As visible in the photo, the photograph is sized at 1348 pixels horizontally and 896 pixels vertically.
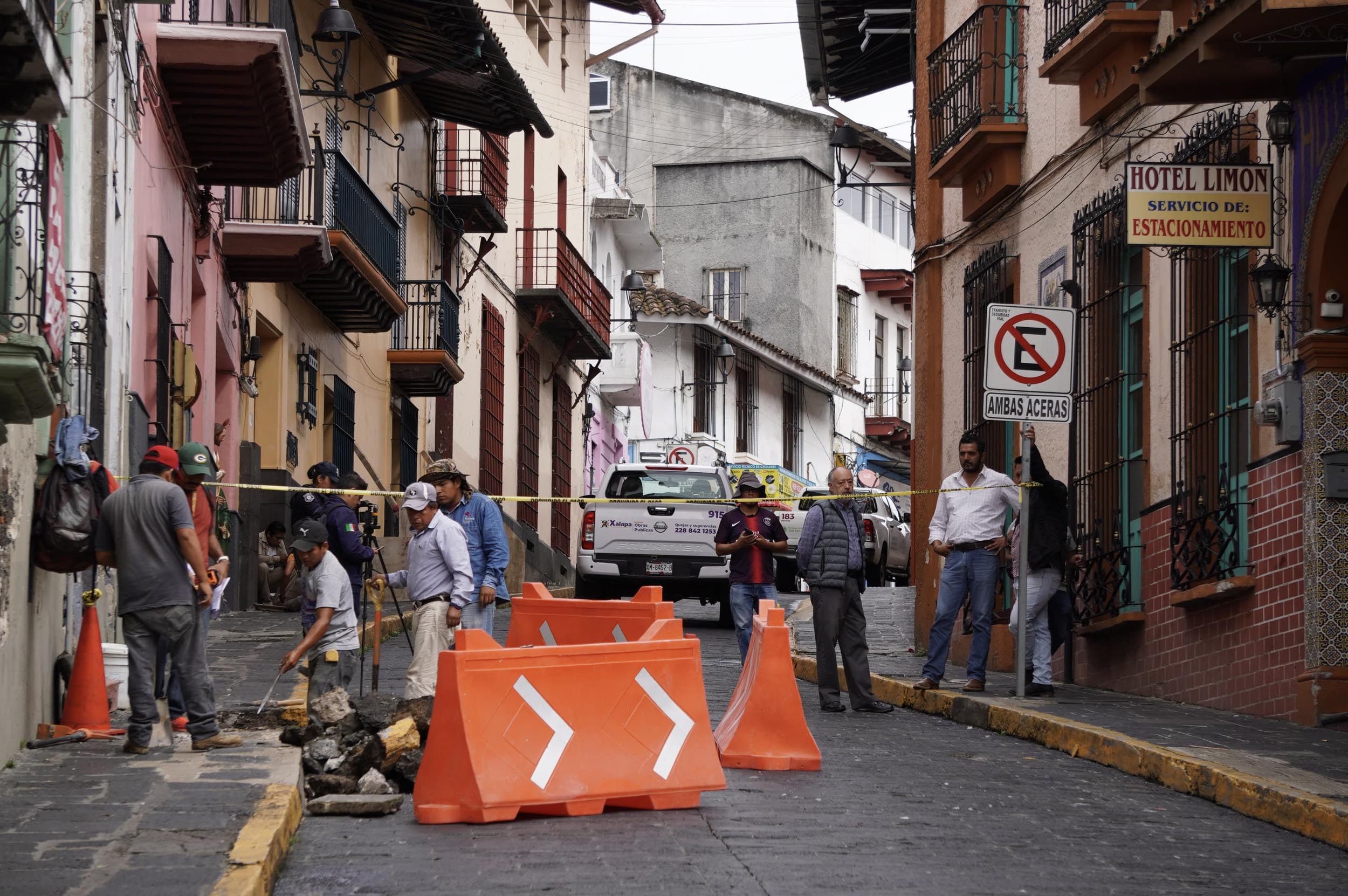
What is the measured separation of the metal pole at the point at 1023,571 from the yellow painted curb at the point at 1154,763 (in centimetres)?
36

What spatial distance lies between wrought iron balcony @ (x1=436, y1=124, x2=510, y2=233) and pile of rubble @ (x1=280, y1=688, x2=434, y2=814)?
67.6ft

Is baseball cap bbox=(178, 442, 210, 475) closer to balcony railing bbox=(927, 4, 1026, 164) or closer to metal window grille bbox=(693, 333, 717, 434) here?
balcony railing bbox=(927, 4, 1026, 164)

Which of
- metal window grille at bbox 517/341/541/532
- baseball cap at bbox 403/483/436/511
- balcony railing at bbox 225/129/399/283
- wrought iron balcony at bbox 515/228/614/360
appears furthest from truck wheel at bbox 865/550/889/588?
baseball cap at bbox 403/483/436/511

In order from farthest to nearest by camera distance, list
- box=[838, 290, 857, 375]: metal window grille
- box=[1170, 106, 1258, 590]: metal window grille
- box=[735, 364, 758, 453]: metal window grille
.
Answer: box=[838, 290, 857, 375]: metal window grille < box=[735, 364, 758, 453]: metal window grille < box=[1170, 106, 1258, 590]: metal window grille

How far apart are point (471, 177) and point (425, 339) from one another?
375cm

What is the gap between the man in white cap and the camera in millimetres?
12375

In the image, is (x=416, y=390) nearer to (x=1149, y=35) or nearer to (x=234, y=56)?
(x=234, y=56)

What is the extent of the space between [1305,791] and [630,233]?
38.5 metres

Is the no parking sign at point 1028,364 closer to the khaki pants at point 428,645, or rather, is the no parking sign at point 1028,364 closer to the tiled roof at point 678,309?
the khaki pants at point 428,645

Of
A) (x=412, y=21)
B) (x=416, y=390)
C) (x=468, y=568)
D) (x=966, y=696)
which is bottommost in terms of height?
(x=966, y=696)

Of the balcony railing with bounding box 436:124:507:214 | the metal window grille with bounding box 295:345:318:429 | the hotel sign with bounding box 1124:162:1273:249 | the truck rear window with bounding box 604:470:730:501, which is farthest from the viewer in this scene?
the balcony railing with bounding box 436:124:507:214

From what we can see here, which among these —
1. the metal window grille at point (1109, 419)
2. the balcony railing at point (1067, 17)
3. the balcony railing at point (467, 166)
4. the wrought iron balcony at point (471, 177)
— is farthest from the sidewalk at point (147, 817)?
the balcony railing at point (467, 166)

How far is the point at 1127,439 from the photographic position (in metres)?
15.2

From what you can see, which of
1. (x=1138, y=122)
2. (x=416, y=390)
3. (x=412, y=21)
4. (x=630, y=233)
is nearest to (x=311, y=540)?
(x=1138, y=122)
